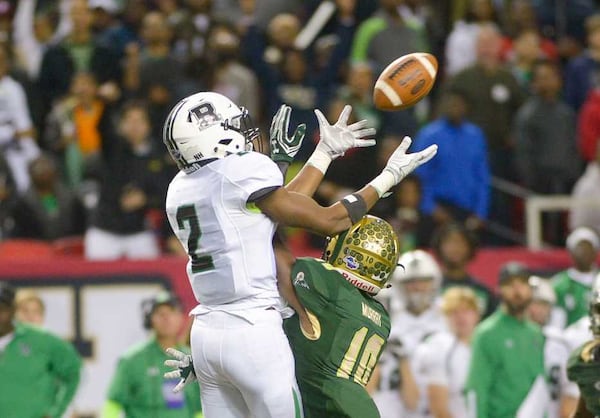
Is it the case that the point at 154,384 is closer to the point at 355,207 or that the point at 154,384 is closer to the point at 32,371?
the point at 32,371

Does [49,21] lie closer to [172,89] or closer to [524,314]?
[172,89]

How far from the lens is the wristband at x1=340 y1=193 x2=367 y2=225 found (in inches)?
255

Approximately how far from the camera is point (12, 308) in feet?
30.9

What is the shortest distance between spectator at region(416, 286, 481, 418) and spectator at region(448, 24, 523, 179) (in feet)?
9.51

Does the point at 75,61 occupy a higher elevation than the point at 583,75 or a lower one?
lower

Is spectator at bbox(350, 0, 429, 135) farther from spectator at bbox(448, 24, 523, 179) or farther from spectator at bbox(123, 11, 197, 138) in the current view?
spectator at bbox(123, 11, 197, 138)

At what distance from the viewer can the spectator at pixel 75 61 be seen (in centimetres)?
1343

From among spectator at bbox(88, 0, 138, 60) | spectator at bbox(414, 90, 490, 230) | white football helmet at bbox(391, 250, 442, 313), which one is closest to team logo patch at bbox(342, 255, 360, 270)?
white football helmet at bbox(391, 250, 442, 313)

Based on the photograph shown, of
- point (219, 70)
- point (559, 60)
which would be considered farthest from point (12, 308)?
point (559, 60)

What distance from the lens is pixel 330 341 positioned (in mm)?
6453

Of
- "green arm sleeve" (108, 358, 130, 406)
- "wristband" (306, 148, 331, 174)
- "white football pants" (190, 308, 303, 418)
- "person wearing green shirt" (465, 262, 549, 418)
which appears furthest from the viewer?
"person wearing green shirt" (465, 262, 549, 418)

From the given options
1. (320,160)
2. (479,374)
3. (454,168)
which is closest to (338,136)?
(320,160)

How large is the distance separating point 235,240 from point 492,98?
23.6 feet

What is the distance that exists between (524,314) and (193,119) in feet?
14.2
